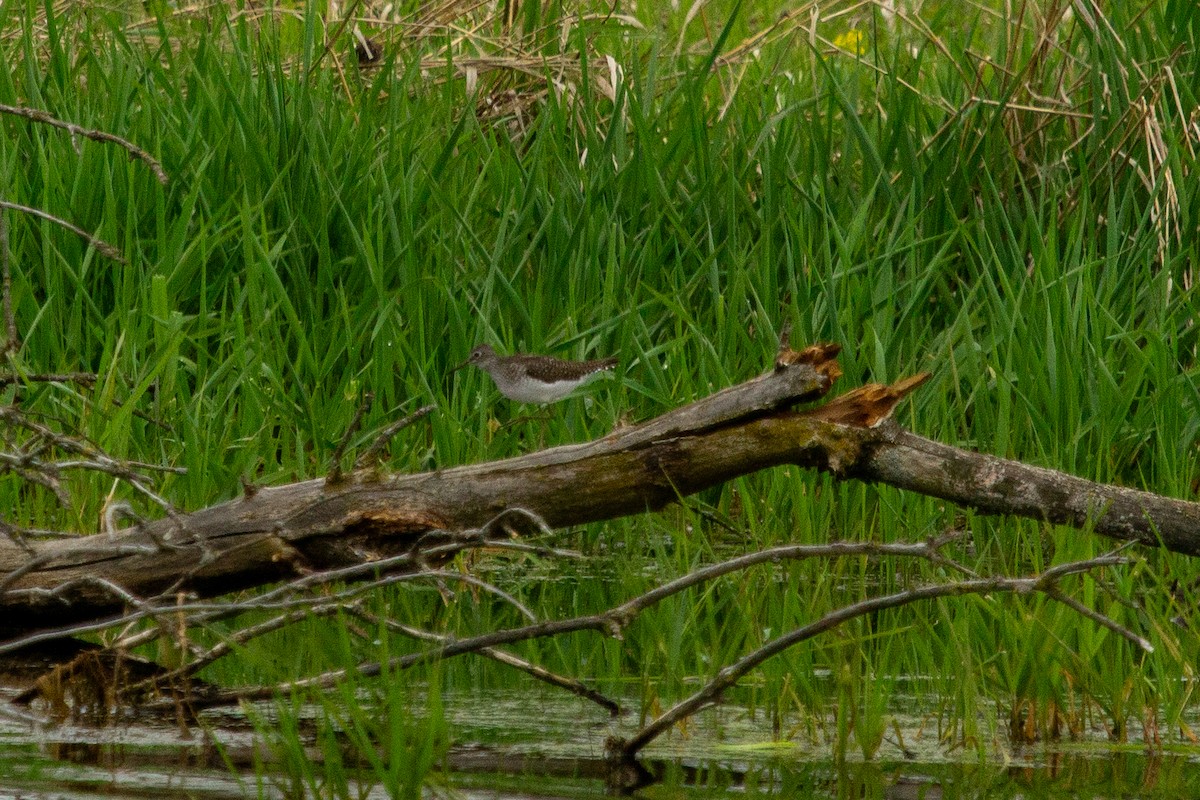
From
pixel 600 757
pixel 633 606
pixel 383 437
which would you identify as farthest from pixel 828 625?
pixel 383 437

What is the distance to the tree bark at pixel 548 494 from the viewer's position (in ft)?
11.7

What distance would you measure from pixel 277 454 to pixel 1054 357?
93.6 inches

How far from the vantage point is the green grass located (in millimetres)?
4938

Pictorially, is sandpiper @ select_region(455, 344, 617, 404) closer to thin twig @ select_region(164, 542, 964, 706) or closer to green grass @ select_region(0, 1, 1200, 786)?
green grass @ select_region(0, 1, 1200, 786)

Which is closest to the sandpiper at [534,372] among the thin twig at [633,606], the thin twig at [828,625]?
the thin twig at [633,606]

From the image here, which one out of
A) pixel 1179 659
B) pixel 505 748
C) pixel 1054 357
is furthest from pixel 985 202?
pixel 505 748

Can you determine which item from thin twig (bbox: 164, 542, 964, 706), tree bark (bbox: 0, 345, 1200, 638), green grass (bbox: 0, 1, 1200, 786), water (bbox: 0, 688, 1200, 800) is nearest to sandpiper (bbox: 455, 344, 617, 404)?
green grass (bbox: 0, 1, 1200, 786)

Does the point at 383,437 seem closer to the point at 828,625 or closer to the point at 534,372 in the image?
the point at 828,625

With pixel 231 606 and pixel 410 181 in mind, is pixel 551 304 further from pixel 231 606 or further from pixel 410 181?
pixel 231 606

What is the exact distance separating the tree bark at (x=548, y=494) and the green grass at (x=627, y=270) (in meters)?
0.36

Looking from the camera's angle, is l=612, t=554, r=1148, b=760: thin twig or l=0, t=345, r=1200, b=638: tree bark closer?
l=612, t=554, r=1148, b=760: thin twig

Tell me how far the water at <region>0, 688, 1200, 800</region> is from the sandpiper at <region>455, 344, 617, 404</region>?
188 centimetres

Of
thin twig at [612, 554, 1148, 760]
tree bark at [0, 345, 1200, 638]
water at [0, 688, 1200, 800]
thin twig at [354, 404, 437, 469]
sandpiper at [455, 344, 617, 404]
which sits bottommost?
water at [0, 688, 1200, 800]

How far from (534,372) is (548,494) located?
6.05 ft
